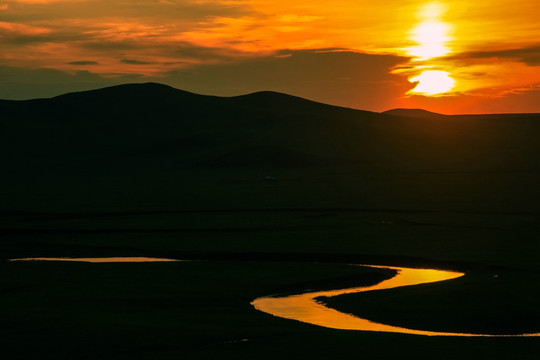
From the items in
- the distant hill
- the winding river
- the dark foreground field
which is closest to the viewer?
the dark foreground field

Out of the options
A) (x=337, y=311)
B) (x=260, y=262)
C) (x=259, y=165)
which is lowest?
(x=337, y=311)

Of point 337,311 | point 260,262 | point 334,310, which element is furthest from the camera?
point 260,262

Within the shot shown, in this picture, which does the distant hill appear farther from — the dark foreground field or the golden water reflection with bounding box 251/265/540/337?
the golden water reflection with bounding box 251/265/540/337

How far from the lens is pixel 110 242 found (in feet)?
166

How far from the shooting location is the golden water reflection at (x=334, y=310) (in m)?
26.8

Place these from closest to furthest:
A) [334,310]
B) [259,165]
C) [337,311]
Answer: [337,311], [334,310], [259,165]

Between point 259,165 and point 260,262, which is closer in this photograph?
point 260,262

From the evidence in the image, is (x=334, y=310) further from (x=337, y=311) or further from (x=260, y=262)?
(x=260, y=262)

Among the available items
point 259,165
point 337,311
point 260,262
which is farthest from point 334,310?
point 259,165

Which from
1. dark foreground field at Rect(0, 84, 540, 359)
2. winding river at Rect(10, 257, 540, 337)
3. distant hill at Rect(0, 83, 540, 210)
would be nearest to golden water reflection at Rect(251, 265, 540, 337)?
winding river at Rect(10, 257, 540, 337)

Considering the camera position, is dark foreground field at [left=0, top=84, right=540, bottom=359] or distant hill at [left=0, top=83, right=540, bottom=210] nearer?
dark foreground field at [left=0, top=84, right=540, bottom=359]

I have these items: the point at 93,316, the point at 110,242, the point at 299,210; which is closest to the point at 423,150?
the point at 299,210

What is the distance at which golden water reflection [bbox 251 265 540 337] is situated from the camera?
2681cm

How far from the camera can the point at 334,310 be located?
1158 inches
